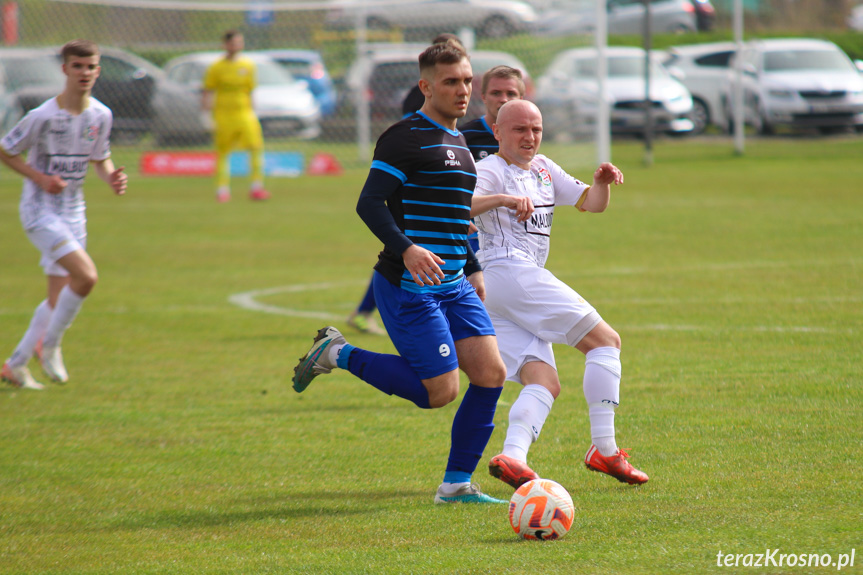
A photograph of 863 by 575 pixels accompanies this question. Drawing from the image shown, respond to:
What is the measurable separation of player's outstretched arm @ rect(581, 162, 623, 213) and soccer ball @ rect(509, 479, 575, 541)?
4.65 ft

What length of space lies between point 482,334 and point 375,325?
158 inches

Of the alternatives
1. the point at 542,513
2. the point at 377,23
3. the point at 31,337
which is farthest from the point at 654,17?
the point at 542,513

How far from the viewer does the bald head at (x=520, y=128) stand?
463cm

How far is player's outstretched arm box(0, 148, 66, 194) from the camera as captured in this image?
684cm

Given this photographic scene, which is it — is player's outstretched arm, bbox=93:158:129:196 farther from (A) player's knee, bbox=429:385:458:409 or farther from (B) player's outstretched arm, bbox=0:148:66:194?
(A) player's knee, bbox=429:385:458:409

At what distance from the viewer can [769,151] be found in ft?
79.7

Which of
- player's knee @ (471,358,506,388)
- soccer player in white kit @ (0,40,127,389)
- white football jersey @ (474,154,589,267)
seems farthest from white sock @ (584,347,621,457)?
soccer player in white kit @ (0,40,127,389)

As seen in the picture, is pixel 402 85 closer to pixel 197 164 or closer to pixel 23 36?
pixel 197 164

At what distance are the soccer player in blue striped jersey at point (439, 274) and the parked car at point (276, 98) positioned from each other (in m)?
19.6

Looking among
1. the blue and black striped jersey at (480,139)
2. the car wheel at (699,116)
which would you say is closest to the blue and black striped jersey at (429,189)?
the blue and black striped jersey at (480,139)

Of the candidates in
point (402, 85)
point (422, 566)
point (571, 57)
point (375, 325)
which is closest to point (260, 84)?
point (402, 85)

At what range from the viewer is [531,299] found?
4641 millimetres

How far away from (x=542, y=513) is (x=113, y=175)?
14.0ft

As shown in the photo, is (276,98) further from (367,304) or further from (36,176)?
(36,176)
